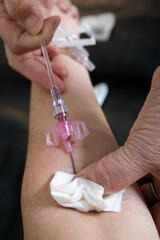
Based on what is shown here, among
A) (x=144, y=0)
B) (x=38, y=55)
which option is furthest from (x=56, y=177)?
(x=144, y=0)

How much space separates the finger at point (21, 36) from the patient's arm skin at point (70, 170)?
227 mm

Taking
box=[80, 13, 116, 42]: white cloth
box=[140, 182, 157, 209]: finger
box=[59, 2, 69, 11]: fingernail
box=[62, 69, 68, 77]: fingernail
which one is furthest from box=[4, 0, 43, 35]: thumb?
box=[80, 13, 116, 42]: white cloth

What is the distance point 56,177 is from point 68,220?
11 cm

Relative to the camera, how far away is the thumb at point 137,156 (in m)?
0.61

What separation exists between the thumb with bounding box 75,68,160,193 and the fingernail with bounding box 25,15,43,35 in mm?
333

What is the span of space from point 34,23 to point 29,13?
3 centimetres

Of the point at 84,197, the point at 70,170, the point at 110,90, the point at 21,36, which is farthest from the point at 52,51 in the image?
the point at 84,197

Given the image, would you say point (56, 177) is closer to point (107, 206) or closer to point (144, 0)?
point (107, 206)

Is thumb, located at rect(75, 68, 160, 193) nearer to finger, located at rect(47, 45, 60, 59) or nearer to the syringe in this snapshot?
the syringe

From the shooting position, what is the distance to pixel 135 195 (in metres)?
0.69

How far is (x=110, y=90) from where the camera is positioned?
1.46m

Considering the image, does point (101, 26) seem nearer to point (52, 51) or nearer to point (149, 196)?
point (52, 51)

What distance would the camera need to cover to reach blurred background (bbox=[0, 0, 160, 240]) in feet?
3.65

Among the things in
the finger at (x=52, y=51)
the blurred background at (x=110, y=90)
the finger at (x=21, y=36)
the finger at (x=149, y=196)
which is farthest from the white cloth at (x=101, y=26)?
the finger at (x=149, y=196)
